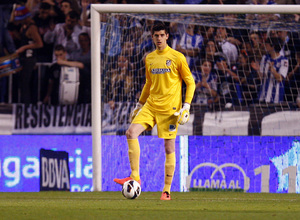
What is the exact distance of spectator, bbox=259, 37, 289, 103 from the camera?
1004cm

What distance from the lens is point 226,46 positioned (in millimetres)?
10422

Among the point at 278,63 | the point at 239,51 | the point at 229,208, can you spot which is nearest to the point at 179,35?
the point at 239,51

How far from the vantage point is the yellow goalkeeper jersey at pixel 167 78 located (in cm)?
639

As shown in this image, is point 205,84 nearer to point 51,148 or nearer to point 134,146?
point 51,148

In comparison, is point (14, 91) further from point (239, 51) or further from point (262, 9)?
A: point (262, 9)

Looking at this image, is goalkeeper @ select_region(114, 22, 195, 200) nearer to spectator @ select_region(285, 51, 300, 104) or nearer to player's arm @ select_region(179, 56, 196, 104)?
player's arm @ select_region(179, 56, 196, 104)

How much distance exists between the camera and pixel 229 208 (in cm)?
528

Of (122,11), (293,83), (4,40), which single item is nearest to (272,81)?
(293,83)

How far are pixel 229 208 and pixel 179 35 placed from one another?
5618 millimetres

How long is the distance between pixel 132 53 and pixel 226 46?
1.60 m

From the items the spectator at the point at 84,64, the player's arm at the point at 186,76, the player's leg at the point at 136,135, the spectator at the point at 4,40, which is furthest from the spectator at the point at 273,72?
the spectator at the point at 4,40

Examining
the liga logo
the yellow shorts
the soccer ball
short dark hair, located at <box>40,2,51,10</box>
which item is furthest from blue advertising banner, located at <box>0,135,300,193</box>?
short dark hair, located at <box>40,2,51,10</box>

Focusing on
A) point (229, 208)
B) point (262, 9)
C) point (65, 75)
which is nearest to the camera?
point (229, 208)

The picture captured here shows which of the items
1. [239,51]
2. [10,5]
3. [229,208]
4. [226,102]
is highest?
[10,5]
